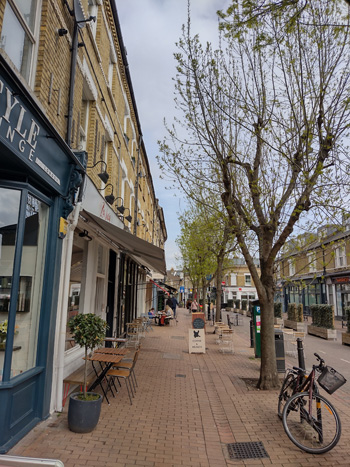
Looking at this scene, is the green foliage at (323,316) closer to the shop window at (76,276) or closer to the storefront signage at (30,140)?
the shop window at (76,276)

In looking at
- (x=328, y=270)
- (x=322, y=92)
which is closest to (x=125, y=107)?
(x=322, y=92)

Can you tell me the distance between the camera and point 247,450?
421 cm

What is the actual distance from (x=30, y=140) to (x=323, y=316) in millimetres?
16306

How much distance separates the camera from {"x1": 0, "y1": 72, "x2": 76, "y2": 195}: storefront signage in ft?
11.7

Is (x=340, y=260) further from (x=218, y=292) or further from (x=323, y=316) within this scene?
(x=218, y=292)

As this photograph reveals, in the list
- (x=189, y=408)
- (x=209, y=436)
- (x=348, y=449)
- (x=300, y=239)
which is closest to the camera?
(x=348, y=449)

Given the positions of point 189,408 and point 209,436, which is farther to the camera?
point 189,408

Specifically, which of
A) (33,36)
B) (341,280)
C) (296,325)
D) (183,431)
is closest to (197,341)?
(183,431)

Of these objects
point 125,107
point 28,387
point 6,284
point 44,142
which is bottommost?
point 28,387

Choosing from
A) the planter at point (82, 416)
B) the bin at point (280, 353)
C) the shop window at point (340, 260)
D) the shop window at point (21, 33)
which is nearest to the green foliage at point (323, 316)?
the bin at point (280, 353)

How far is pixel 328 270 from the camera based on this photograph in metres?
31.2

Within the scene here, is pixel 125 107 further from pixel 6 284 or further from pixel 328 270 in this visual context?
pixel 328 270

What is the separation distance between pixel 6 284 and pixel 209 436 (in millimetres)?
3341

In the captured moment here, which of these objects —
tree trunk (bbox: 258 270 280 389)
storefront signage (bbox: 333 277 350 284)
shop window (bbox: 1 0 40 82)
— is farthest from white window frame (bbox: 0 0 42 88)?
storefront signage (bbox: 333 277 350 284)
